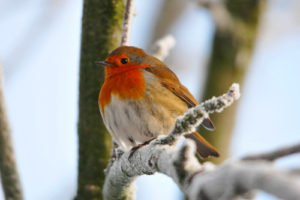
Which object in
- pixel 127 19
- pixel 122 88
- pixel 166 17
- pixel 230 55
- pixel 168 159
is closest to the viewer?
pixel 168 159

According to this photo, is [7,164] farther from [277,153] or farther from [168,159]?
[277,153]

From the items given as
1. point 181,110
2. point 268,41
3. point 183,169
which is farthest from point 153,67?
point 268,41

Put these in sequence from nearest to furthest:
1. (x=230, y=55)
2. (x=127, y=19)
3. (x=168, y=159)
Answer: (x=168, y=159), (x=127, y=19), (x=230, y=55)

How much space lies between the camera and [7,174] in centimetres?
316

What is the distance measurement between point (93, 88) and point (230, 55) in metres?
1.87

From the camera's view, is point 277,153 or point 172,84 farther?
point 172,84

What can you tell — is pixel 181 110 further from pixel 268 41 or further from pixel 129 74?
pixel 268 41

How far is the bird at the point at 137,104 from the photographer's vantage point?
315 cm

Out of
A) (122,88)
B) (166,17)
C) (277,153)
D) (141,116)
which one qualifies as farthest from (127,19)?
(166,17)

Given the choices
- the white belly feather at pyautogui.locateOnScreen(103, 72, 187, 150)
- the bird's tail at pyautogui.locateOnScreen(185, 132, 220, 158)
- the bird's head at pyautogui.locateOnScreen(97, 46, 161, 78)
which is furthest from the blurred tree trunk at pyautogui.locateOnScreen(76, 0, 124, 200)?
the bird's tail at pyautogui.locateOnScreen(185, 132, 220, 158)

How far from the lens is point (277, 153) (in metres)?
1.19

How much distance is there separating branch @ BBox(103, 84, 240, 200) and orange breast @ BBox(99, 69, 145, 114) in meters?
0.53

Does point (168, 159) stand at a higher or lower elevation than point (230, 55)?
lower

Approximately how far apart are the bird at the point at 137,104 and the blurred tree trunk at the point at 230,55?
1006mm
